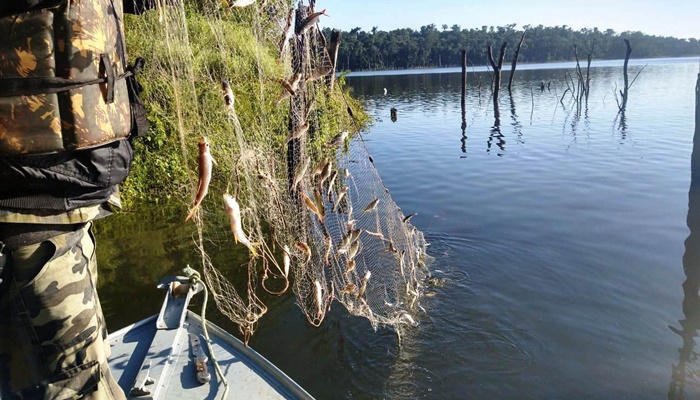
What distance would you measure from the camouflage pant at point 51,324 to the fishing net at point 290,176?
927mm

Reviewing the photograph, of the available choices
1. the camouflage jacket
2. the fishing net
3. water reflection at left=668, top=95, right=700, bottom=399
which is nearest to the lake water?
water reflection at left=668, top=95, right=700, bottom=399

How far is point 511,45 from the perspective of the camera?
15300 centimetres

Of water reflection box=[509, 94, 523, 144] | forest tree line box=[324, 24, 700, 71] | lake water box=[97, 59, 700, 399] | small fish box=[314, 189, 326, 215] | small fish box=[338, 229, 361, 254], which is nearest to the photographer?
small fish box=[314, 189, 326, 215]

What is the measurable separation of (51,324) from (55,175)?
781 mm

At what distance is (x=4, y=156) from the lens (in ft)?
7.94

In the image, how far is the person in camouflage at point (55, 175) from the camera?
7.91ft

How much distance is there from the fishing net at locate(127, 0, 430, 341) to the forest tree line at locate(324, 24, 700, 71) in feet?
321

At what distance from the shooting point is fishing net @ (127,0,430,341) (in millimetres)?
4660

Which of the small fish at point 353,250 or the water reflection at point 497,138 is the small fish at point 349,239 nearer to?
the small fish at point 353,250

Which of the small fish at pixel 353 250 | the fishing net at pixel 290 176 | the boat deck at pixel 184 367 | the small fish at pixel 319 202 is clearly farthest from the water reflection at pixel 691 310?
the boat deck at pixel 184 367

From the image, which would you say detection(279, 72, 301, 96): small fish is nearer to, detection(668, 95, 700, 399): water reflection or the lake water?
the lake water

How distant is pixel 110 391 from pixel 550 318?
20.1 feet

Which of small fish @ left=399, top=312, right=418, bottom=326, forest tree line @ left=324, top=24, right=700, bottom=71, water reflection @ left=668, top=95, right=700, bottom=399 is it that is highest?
forest tree line @ left=324, top=24, right=700, bottom=71

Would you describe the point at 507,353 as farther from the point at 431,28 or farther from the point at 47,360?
the point at 431,28
